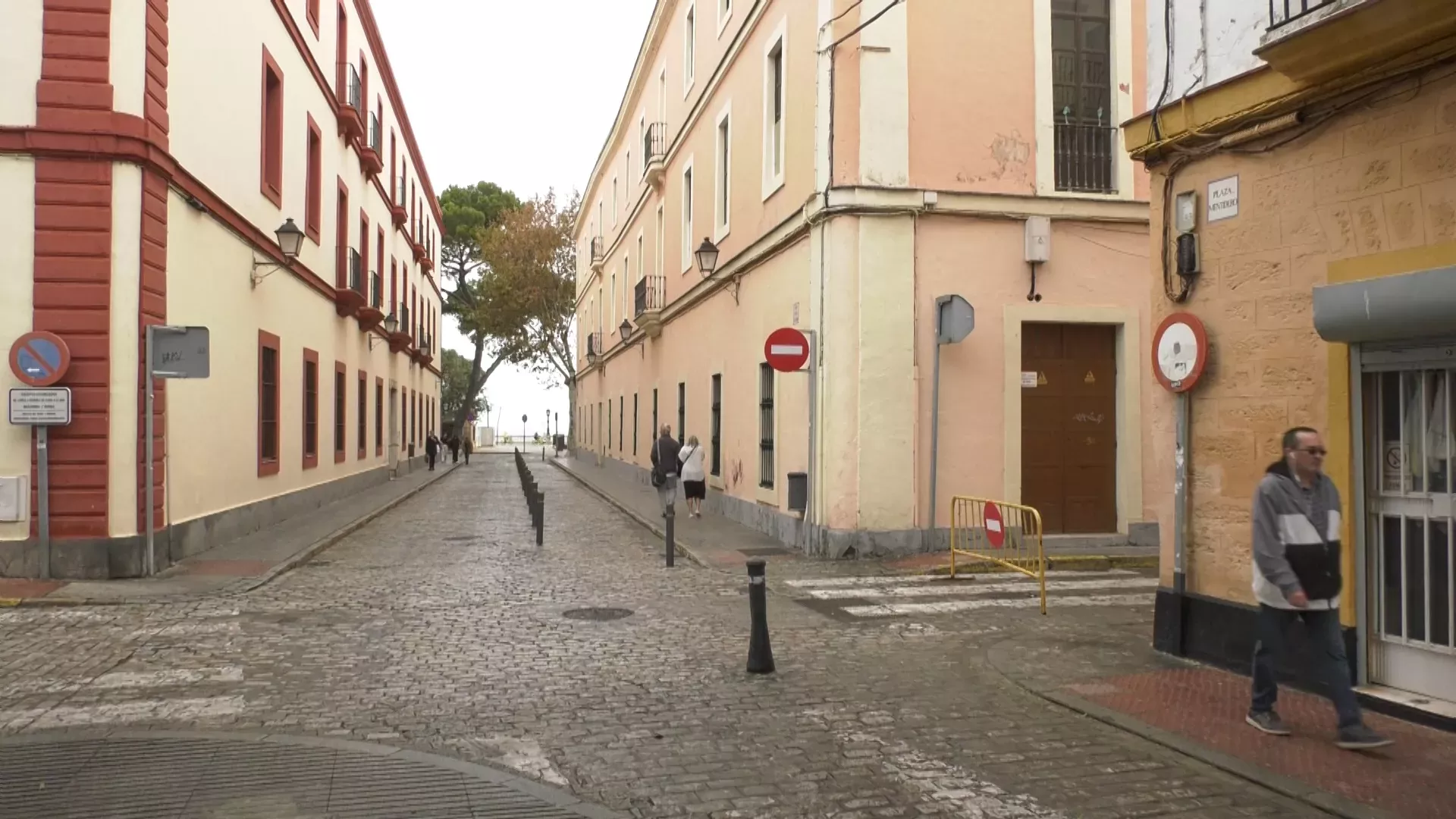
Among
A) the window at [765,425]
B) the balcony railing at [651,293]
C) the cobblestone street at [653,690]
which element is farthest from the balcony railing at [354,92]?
the cobblestone street at [653,690]

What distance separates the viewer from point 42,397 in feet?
33.6

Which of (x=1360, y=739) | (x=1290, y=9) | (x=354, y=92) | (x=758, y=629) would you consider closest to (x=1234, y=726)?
(x=1360, y=739)

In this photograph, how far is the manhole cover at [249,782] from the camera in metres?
4.36

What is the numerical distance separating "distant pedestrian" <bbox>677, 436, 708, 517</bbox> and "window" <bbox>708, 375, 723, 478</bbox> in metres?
0.86

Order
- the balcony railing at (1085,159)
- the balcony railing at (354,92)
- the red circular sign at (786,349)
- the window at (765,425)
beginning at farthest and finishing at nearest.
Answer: the balcony railing at (354,92) → the window at (765,425) → the balcony railing at (1085,159) → the red circular sign at (786,349)

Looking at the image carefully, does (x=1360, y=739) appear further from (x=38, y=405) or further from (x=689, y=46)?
(x=689, y=46)

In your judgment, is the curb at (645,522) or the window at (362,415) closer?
the curb at (645,522)

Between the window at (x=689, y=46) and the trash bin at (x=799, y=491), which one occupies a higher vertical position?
the window at (x=689, y=46)

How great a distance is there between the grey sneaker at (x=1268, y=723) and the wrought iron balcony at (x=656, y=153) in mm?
19764

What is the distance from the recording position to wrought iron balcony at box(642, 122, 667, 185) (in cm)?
2350

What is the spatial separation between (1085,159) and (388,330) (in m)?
20.0

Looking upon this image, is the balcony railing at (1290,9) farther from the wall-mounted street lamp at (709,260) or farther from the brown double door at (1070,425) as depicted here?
the wall-mounted street lamp at (709,260)

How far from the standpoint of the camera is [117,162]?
10656 millimetres

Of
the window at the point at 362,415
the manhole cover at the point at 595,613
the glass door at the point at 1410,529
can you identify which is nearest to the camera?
the glass door at the point at 1410,529
